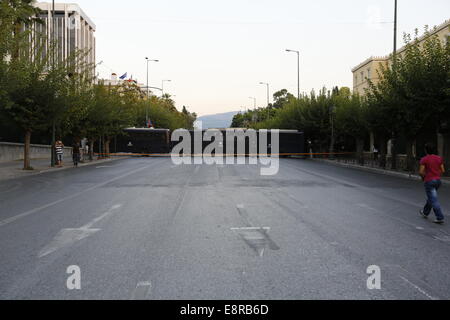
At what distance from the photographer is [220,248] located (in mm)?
7000

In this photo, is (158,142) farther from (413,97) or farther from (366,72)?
(413,97)

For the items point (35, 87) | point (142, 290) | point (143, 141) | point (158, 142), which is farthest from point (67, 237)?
point (143, 141)

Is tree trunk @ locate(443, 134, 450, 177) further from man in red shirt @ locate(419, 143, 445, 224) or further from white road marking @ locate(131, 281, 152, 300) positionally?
white road marking @ locate(131, 281, 152, 300)

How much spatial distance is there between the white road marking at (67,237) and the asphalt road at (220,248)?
0.03 metres

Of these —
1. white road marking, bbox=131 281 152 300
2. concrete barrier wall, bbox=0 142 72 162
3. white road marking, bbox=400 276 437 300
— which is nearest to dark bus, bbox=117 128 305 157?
concrete barrier wall, bbox=0 142 72 162

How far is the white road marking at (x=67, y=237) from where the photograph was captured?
692cm

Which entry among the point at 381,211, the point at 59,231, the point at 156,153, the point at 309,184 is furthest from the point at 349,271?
the point at 156,153

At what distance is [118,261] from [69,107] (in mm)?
23749

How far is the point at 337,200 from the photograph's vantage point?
13211mm

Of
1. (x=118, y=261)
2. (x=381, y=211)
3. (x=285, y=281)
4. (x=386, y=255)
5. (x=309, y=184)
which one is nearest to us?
(x=285, y=281)

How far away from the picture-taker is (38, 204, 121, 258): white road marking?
6.92 meters

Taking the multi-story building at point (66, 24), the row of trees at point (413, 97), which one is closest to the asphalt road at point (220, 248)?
the row of trees at point (413, 97)

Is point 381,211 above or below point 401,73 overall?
below
